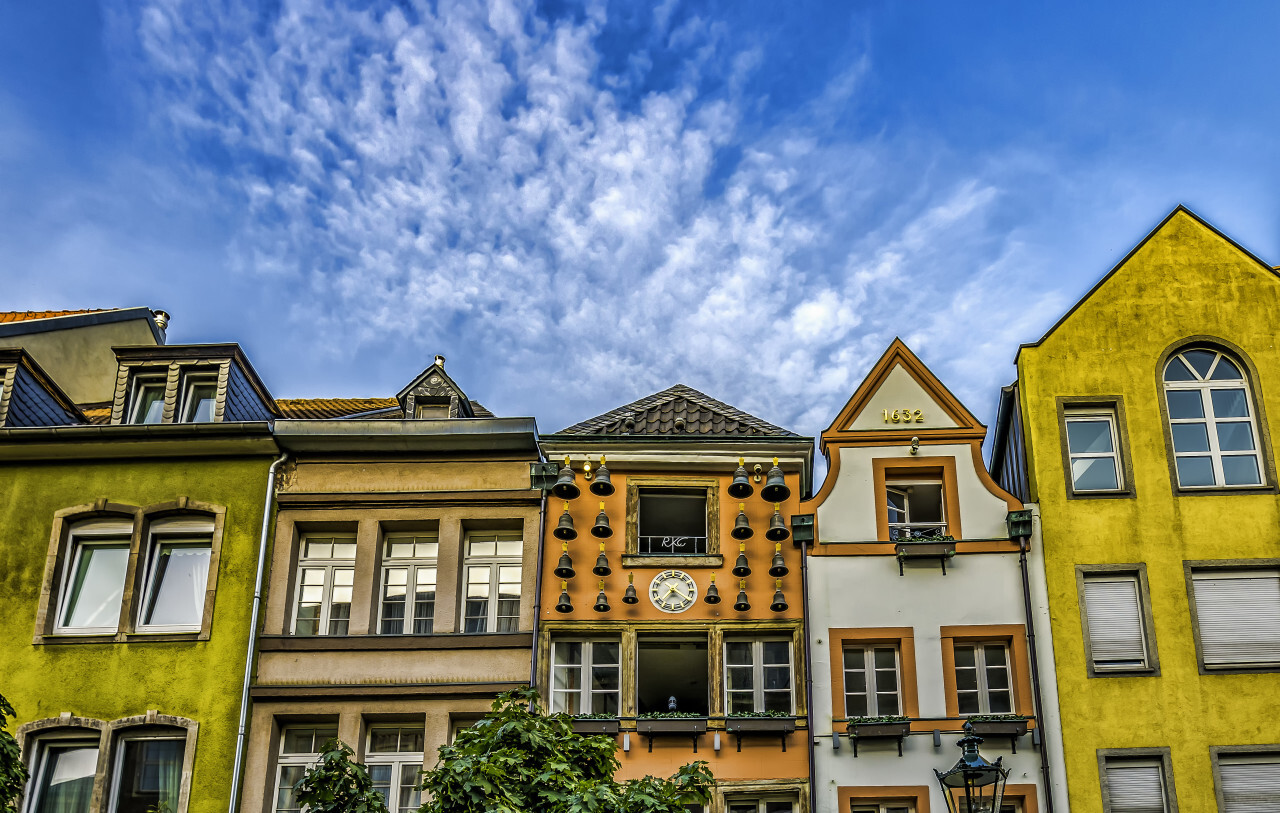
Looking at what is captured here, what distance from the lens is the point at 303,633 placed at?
26297mm

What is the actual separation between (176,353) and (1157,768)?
64.6ft

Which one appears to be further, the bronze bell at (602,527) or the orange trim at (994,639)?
the bronze bell at (602,527)

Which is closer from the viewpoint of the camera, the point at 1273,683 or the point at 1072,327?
the point at 1273,683

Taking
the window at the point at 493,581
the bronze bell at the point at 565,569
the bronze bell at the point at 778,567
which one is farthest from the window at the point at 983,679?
the window at the point at 493,581

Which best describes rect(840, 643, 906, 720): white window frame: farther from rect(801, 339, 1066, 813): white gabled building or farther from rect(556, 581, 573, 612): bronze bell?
rect(556, 581, 573, 612): bronze bell

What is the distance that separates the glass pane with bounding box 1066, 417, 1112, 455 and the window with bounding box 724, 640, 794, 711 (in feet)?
21.3

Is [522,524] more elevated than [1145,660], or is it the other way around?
[522,524]

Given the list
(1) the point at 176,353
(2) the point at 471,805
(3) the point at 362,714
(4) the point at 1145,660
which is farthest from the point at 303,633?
(4) the point at 1145,660

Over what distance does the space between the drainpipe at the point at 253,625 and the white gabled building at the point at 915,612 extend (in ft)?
32.5

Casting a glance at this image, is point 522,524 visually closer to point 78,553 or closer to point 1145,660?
point 78,553

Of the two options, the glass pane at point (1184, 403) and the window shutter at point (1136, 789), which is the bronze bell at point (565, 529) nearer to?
the window shutter at point (1136, 789)

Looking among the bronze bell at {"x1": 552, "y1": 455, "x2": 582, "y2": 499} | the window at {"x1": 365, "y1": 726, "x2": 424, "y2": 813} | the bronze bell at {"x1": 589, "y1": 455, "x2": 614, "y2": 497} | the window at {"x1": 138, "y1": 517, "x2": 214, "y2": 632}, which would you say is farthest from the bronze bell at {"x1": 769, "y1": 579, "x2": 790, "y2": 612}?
the window at {"x1": 138, "y1": 517, "x2": 214, "y2": 632}

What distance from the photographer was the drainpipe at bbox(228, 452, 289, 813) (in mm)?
24609

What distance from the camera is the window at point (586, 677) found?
25.2 m
